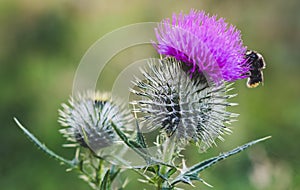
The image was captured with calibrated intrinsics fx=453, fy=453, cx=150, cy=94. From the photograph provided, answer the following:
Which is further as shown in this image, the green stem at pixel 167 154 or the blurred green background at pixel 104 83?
the blurred green background at pixel 104 83

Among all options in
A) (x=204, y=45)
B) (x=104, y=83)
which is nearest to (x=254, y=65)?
(x=204, y=45)

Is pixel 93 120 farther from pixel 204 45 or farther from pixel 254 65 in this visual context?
pixel 254 65

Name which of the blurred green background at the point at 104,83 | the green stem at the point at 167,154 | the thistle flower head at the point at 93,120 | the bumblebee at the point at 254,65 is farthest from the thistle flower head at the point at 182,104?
the blurred green background at the point at 104,83

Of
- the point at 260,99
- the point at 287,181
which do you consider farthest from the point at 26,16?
the point at 287,181

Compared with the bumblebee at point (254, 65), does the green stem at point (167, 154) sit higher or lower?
lower

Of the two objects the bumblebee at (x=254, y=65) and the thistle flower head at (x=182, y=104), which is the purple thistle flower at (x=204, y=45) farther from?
the bumblebee at (x=254, y=65)

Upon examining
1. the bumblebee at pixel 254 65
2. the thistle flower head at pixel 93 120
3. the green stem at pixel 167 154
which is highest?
the bumblebee at pixel 254 65

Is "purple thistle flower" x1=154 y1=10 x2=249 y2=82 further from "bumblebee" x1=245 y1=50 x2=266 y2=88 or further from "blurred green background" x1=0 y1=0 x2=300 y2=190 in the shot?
"blurred green background" x1=0 y1=0 x2=300 y2=190
